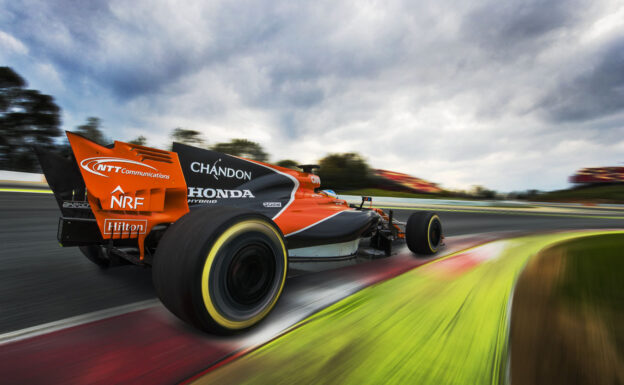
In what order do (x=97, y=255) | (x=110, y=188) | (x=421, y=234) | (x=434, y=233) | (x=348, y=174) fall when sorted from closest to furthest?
(x=110, y=188) < (x=97, y=255) < (x=421, y=234) < (x=434, y=233) < (x=348, y=174)

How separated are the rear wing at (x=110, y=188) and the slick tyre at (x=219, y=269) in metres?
0.43

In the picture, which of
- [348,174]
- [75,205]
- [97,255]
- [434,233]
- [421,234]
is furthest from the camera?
[348,174]

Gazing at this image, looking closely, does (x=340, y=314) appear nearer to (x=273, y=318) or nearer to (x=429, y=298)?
(x=273, y=318)

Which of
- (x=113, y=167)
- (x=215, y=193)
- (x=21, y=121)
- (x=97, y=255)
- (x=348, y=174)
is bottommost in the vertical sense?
(x=97, y=255)

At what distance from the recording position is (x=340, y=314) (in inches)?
74.0

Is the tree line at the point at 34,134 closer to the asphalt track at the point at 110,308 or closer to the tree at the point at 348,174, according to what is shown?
the tree at the point at 348,174

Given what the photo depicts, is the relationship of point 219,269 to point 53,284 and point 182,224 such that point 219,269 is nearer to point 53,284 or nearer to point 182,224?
point 182,224

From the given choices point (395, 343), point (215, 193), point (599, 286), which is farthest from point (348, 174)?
point (395, 343)

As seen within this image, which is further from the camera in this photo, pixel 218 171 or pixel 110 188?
pixel 218 171

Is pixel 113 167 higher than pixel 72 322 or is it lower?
higher

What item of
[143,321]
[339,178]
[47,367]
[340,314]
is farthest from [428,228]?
[339,178]

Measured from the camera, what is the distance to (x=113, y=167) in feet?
5.43

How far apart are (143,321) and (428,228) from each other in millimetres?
3493

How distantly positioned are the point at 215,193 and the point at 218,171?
0.62 feet
